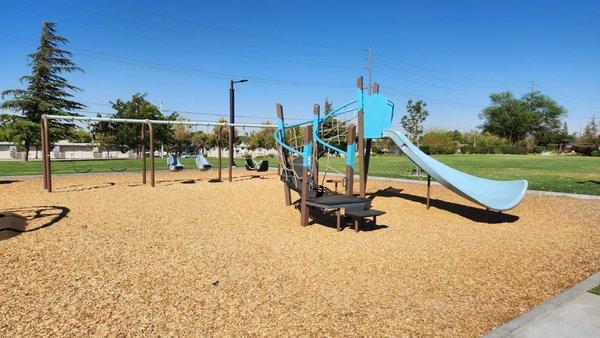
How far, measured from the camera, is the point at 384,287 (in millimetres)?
4770

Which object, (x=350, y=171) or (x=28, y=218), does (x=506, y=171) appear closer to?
(x=350, y=171)

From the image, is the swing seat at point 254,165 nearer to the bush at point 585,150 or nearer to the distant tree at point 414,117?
Result: the distant tree at point 414,117

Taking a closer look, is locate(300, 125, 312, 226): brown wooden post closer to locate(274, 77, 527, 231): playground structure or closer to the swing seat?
locate(274, 77, 527, 231): playground structure

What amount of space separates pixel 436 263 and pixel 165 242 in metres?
4.29

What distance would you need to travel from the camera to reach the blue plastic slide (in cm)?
879

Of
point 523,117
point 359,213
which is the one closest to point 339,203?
point 359,213

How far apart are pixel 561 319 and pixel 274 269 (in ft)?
10.6

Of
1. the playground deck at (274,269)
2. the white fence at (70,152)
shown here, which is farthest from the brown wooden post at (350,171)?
the white fence at (70,152)

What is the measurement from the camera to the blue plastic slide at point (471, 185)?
8789mm

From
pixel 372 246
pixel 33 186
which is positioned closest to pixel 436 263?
pixel 372 246

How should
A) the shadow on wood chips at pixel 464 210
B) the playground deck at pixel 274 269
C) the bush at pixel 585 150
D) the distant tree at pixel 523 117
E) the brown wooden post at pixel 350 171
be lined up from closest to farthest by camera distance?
1. the playground deck at pixel 274 269
2. the brown wooden post at pixel 350 171
3. the shadow on wood chips at pixel 464 210
4. the bush at pixel 585 150
5. the distant tree at pixel 523 117

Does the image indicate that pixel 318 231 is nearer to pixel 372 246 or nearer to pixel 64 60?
pixel 372 246

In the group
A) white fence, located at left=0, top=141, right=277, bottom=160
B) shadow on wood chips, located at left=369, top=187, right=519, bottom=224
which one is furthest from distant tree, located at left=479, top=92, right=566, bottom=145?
shadow on wood chips, located at left=369, top=187, right=519, bottom=224

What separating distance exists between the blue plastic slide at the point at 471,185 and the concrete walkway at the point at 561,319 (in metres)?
4.42
